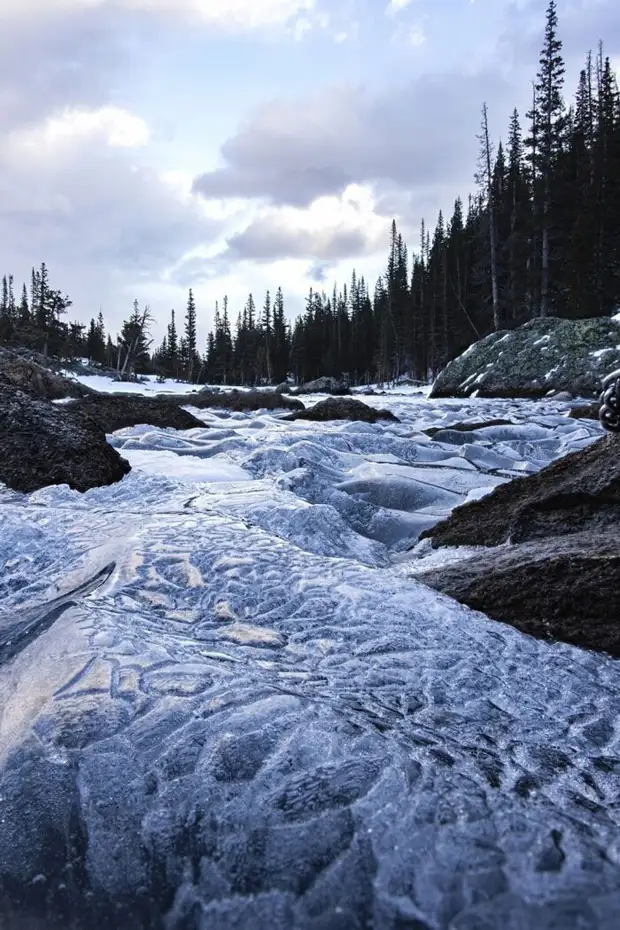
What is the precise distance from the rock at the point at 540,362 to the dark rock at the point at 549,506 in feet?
35.1

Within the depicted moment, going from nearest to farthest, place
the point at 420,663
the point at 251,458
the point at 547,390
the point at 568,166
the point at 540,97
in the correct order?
1. the point at 420,663
2. the point at 251,458
3. the point at 547,390
4. the point at 540,97
5. the point at 568,166

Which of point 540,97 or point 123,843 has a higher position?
point 540,97

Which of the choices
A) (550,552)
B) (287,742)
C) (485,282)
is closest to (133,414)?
(550,552)

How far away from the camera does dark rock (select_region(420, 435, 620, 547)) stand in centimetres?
244

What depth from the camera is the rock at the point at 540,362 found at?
1320 centimetres

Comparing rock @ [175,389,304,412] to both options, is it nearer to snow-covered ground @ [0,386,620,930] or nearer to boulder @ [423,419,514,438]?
boulder @ [423,419,514,438]

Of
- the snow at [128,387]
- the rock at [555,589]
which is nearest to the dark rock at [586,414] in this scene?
the rock at [555,589]

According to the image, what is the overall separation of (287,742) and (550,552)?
1311 millimetres

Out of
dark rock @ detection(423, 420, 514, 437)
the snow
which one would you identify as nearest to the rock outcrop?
dark rock @ detection(423, 420, 514, 437)

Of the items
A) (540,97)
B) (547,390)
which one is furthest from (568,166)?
(547,390)

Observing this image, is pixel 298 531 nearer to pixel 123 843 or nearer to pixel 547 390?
pixel 123 843

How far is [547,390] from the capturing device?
537 inches

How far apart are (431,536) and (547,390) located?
12.1m

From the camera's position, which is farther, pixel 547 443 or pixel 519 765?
pixel 547 443
